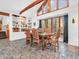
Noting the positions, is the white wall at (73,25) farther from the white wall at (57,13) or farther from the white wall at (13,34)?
the white wall at (13,34)

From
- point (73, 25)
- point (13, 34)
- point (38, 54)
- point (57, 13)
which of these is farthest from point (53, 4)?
point (38, 54)

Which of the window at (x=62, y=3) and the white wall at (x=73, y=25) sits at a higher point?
the window at (x=62, y=3)

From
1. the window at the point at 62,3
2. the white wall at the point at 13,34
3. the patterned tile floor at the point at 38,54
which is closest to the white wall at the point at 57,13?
the window at the point at 62,3

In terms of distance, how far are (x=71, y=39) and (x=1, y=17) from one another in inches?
300

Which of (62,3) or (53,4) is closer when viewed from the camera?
(62,3)

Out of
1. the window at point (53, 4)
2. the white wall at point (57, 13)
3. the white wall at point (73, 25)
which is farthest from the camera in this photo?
the window at point (53, 4)

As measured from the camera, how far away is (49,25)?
36.9 feet

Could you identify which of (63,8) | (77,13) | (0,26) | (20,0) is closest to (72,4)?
(77,13)

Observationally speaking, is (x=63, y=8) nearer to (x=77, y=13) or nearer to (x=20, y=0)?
(x=77, y=13)

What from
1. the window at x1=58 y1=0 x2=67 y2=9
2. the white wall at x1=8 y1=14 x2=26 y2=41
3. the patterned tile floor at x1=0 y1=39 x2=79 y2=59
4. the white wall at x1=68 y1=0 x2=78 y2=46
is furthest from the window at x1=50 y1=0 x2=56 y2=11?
the patterned tile floor at x1=0 y1=39 x2=79 y2=59

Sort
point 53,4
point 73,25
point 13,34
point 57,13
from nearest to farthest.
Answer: point 73,25 → point 57,13 → point 13,34 → point 53,4

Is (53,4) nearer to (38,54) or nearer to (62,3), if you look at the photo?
(62,3)

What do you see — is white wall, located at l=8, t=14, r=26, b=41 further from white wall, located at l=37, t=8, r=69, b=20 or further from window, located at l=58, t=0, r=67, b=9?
window, located at l=58, t=0, r=67, b=9

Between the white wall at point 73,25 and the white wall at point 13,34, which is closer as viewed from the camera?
the white wall at point 73,25
